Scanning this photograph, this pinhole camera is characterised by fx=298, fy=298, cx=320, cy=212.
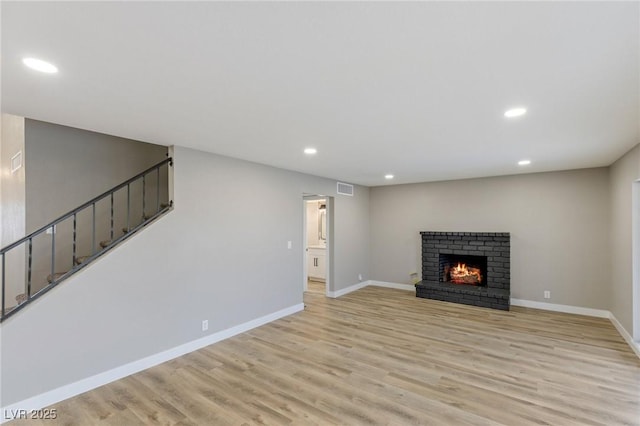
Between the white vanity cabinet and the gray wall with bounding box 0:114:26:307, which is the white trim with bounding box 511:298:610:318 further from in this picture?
the gray wall with bounding box 0:114:26:307

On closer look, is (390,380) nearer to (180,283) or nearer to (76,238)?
(180,283)

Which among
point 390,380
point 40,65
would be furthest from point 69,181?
point 390,380

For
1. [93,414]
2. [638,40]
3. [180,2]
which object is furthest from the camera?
[93,414]

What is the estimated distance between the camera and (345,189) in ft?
21.7

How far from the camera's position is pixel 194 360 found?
3410mm

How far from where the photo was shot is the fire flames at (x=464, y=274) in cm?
620

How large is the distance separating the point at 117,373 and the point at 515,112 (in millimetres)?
4435

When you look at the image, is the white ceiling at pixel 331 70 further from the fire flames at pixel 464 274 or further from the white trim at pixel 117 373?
the fire flames at pixel 464 274

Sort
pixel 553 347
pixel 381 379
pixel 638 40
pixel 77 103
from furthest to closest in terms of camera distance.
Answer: pixel 553 347 < pixel 381 379 < pixel 77 103 < pixel 638 40

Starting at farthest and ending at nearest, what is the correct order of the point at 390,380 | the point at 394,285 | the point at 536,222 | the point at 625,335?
the point at 394,285 → the point at 536,222 → the point at 625,335 → the point at 390,380

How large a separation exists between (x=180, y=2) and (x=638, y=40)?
2.18 meters

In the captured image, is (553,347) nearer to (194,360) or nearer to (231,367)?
(231,367)

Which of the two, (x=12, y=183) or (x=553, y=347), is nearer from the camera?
(x=553, y=347)

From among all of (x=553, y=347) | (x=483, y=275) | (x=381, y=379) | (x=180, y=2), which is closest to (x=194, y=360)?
(x=381, y=379)
